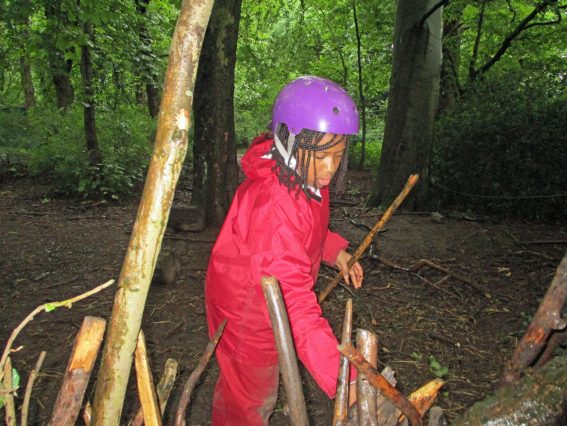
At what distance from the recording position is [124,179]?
802 centimetres

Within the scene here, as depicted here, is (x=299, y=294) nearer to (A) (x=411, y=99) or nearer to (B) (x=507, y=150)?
(A) (x=411, y=99)

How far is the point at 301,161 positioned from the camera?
1841mm

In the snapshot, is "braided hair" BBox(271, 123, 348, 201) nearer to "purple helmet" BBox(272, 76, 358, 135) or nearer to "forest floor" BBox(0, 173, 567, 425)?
"purple helmet" BBox(272, 76, 358, 135)

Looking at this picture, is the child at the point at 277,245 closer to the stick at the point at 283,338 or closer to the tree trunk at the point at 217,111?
the stick at the point at 283,338

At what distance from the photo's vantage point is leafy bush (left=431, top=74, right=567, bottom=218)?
21.1ft

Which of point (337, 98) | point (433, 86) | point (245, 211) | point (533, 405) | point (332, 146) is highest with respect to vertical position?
point (433, 86)

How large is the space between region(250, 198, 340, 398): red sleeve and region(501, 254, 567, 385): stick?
0.55 metres

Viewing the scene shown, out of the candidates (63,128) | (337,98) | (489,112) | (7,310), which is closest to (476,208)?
(489,112)

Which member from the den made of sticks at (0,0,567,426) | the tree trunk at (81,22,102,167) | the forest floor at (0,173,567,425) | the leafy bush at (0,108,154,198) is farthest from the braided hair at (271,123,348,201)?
the leafy bush at (0,108,154,198)

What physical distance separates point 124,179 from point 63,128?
224 cm

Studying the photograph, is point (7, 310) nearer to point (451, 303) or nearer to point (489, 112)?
point (451, 303)

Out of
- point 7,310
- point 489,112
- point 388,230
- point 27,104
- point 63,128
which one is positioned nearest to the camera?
point 7,310

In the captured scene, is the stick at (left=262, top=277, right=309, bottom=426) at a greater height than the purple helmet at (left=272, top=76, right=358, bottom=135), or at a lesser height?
lesser

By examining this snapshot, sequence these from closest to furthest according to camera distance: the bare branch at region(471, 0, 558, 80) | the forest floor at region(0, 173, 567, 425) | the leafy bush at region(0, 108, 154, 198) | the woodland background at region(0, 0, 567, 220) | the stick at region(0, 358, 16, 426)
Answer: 1. the stick at region(0, 358, 16, 426)
2. the forest floor at region(0, 173, 567, 425)
3. the woodland background at region(0, 0, 567, 220)
4. the bare branch at region(471, 0, 558, 80)
5. the leafy bush at region(0, 108, 154, 198)
